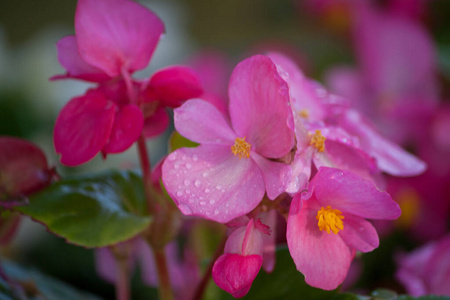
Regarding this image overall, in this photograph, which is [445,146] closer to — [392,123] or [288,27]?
[392,123]

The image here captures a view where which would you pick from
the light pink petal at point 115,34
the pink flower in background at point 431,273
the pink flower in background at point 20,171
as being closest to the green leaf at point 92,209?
the pink flower in background at point 20,171

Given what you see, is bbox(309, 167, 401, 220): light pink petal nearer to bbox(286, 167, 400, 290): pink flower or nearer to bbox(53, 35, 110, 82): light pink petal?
bbox(286, 167, 400, 290): pink flower

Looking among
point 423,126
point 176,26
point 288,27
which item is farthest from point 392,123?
point 288,27

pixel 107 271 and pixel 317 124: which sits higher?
pixel 317 124

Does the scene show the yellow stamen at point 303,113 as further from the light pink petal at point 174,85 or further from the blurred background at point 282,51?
the blurred background at point 282,51

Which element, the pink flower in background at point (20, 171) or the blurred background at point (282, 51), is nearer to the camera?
the pink flower in background at point (20, 171)

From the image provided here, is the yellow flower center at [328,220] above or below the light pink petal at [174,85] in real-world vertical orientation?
below

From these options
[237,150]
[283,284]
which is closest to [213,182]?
[237,150]

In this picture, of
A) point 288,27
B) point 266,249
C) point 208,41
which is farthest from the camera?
point 208,41
